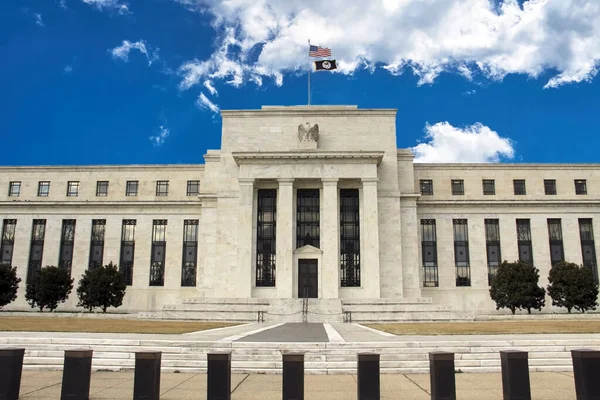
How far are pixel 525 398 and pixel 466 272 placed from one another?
47.4m

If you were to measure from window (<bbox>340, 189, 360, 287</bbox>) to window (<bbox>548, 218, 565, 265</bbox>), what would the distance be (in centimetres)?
2144

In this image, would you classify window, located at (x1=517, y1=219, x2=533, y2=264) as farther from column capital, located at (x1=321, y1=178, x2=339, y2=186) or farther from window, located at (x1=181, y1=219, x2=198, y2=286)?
window, located at (x1=181, y1=219, x2=198, y2=286)

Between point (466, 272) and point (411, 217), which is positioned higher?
point (411, 217)

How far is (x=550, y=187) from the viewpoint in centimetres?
5812

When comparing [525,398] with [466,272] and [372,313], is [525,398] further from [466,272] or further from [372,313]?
[466,272]

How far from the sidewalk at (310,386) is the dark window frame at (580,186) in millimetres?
49803

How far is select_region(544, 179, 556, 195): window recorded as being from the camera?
190ft

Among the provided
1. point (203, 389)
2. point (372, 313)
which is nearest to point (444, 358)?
point (203, 389)

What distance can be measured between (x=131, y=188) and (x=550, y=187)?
156 ft

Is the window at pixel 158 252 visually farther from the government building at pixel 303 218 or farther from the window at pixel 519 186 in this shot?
the window at pixel 519 186

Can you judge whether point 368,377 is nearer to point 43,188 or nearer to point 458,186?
point 458,186

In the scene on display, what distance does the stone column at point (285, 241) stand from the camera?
48.7 m

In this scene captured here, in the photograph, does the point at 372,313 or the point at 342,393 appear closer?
the point at 342,393

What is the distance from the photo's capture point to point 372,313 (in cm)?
3894
